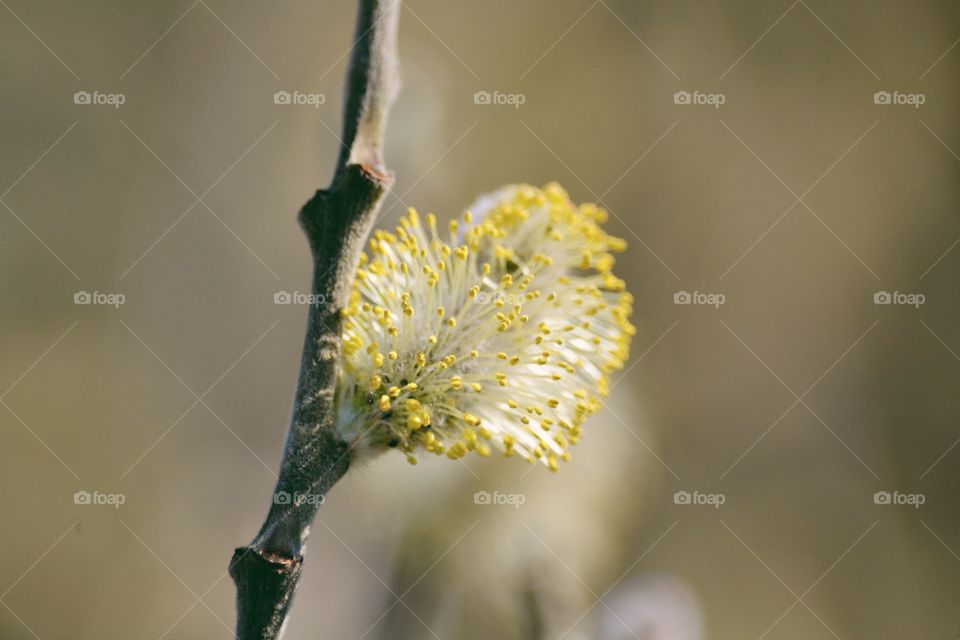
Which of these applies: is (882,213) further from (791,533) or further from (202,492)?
(202,492)

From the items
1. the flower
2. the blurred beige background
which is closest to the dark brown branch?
the flower

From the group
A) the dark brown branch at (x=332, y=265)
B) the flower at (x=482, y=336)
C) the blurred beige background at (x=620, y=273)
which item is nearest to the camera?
the dark brown branch at (x=332, y=265)

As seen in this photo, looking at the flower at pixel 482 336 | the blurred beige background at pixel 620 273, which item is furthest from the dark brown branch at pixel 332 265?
the blurred beige background at pixel 620 273

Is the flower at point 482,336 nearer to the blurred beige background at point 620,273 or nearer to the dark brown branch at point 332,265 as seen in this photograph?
the dark brown branch at point 332,265

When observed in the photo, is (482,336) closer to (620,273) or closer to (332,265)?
(332,265)

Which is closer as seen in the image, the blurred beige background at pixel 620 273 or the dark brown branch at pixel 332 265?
the dark brown branch at pixel 332 265

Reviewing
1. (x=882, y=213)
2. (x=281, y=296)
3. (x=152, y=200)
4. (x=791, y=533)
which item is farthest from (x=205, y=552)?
(x=882, y=213)

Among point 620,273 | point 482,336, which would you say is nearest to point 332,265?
Result: point 482,336
